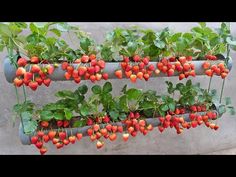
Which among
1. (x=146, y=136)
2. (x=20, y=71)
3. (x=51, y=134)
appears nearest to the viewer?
(x=20, y=71)

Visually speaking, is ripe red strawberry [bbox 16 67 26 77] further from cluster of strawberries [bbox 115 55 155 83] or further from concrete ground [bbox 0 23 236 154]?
concrete ground [bbox 0 23 236 154]

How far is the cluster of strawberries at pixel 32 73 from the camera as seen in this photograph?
57.4 inches

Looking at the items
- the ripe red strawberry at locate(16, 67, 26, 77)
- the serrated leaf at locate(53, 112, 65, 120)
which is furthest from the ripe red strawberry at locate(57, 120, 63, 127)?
the ripe red strawberry at locate(16, 67, 26, 77)

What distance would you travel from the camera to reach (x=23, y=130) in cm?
164

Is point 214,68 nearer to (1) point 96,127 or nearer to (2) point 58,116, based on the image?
(1) point 96,127

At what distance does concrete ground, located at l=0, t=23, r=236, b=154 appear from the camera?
2113mm

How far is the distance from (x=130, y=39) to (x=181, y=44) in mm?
295

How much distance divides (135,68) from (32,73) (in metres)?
0.53

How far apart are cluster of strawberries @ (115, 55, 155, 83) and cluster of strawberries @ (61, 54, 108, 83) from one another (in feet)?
0.33

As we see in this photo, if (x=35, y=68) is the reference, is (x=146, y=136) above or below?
below

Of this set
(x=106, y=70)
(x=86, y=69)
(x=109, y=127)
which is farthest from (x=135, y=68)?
(x=109, y=127)

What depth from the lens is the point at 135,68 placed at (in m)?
1.63

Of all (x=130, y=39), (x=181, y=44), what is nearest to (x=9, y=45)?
(x=130, y=39)

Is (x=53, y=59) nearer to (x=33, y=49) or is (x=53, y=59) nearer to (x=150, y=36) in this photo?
(x=33, y=49)
